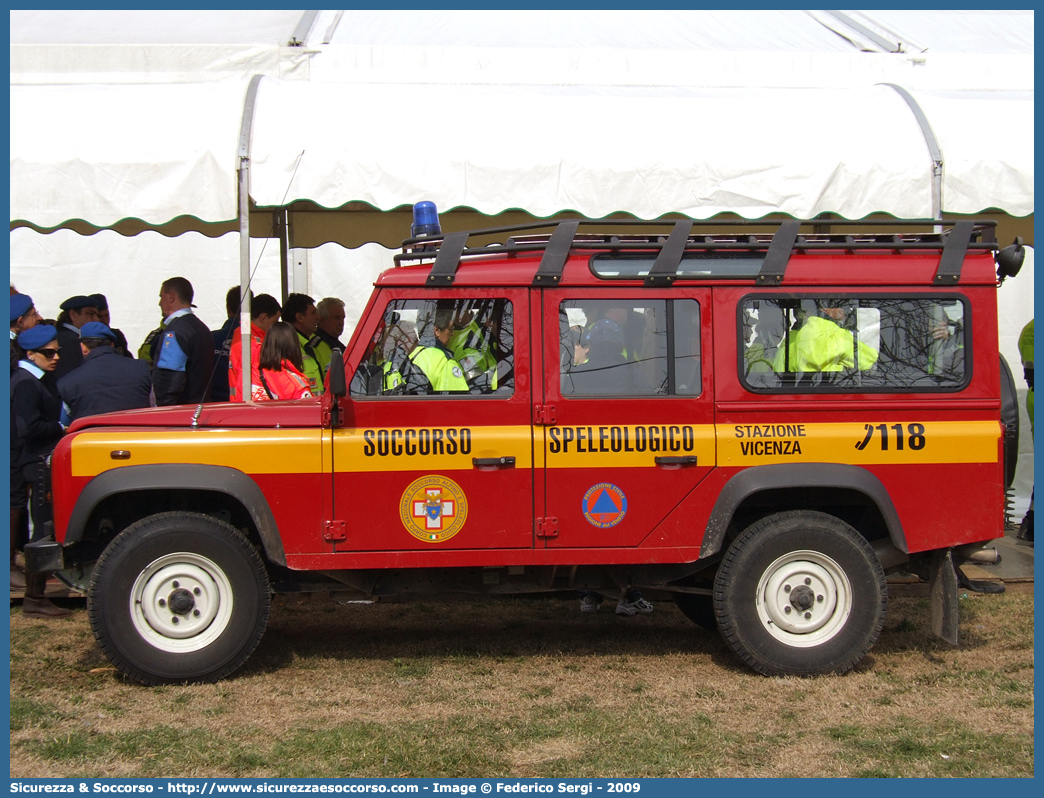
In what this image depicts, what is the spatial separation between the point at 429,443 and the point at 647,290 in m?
1.39

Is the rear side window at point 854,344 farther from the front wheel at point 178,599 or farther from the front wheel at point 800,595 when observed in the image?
the front wheel at point 178,599

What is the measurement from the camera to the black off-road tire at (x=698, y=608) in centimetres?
634

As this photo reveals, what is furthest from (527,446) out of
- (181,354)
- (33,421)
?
(33,421)

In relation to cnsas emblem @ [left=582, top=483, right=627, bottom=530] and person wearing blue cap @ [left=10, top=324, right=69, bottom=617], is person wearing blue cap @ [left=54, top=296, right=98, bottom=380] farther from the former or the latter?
cnsas emblem @ [left=582, top=483, right=627, bottom=530]

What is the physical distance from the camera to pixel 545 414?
5.31 m

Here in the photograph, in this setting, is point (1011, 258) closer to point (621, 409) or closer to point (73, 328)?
point (621, 409)

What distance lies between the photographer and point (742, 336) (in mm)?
5402

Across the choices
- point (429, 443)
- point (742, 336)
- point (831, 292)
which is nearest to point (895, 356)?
point (831, 292)

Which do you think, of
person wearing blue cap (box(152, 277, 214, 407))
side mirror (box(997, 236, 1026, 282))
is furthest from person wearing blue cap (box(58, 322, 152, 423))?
side mirror (box(997, 236, 1026, 282))

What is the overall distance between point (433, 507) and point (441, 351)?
2.66ft

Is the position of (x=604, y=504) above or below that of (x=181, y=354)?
below

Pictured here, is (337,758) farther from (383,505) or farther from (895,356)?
(895,356)

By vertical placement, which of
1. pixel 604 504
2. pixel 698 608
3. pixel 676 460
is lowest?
pixel 698 608

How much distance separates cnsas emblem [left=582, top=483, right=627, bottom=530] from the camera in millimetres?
5371
